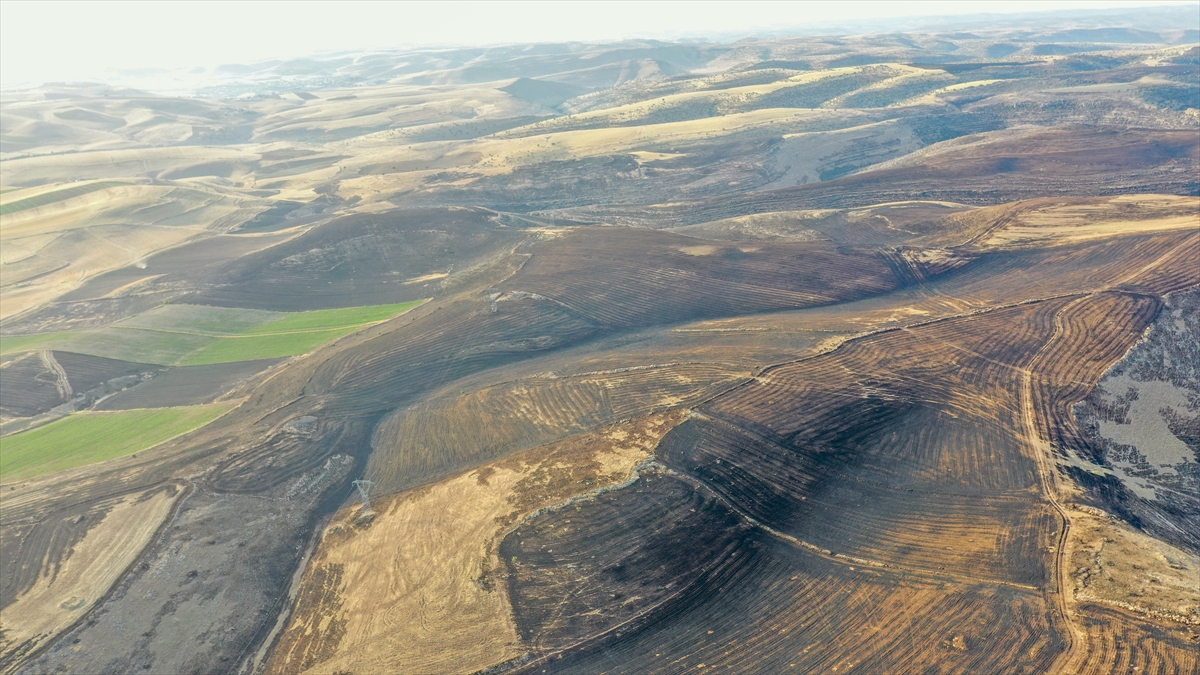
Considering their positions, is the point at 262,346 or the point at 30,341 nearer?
the point at 262,346

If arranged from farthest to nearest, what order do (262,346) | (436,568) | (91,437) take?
(262,346) → (91,437) → (436,568)

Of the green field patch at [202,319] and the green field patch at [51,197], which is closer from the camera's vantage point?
the green field patch at [202,319]

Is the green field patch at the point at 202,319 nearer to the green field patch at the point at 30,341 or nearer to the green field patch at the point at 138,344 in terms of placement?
the green field patch at the point at 138,344

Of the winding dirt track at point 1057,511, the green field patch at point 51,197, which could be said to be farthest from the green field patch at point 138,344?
the winding dirt track at point 1057,511

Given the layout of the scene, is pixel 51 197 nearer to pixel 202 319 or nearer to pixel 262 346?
pixel 202 319

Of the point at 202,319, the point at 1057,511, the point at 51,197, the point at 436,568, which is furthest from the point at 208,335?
the point at 1057,511

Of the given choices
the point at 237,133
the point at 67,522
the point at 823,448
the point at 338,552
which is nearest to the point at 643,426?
the point at 823,448

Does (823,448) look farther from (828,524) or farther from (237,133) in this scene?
(237,133)
